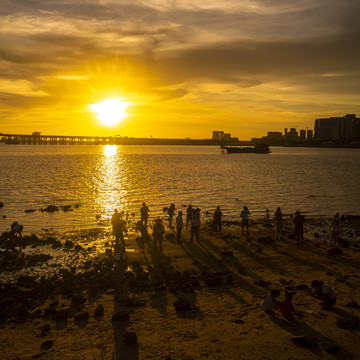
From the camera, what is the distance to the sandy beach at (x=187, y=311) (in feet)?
31.1

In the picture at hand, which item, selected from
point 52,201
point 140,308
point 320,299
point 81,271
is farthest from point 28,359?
point 52,201

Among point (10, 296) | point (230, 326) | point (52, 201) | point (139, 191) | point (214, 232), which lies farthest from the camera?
point (139, 191)

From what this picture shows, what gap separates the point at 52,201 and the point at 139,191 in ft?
41.2

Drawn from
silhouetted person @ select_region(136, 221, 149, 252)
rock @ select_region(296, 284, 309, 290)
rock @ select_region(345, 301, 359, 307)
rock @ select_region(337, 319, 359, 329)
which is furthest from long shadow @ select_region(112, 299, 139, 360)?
silhouetted person @ select_region(136, 221, 149, 252)

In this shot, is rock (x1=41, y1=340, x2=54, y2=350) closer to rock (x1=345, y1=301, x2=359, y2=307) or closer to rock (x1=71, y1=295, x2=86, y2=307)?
rock (x1=71, y1=295, x2=86, y2=307)

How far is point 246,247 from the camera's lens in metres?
19.6

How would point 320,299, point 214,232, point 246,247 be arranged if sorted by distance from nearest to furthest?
1. point 320,299
2. point 246,247
3. point 214,232

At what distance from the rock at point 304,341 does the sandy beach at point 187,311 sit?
0.10 feet

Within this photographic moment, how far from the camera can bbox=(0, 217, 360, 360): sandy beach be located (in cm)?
948

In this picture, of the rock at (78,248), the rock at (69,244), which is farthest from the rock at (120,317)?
the rock at (69,244)

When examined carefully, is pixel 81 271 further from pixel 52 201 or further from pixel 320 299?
pixel 52 201

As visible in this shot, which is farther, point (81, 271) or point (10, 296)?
point (81, 271)

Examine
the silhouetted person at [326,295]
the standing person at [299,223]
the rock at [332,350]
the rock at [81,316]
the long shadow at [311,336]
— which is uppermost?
the standing person at [299,223]

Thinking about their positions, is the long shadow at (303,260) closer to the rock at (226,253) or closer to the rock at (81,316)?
the rock at (226,253)
